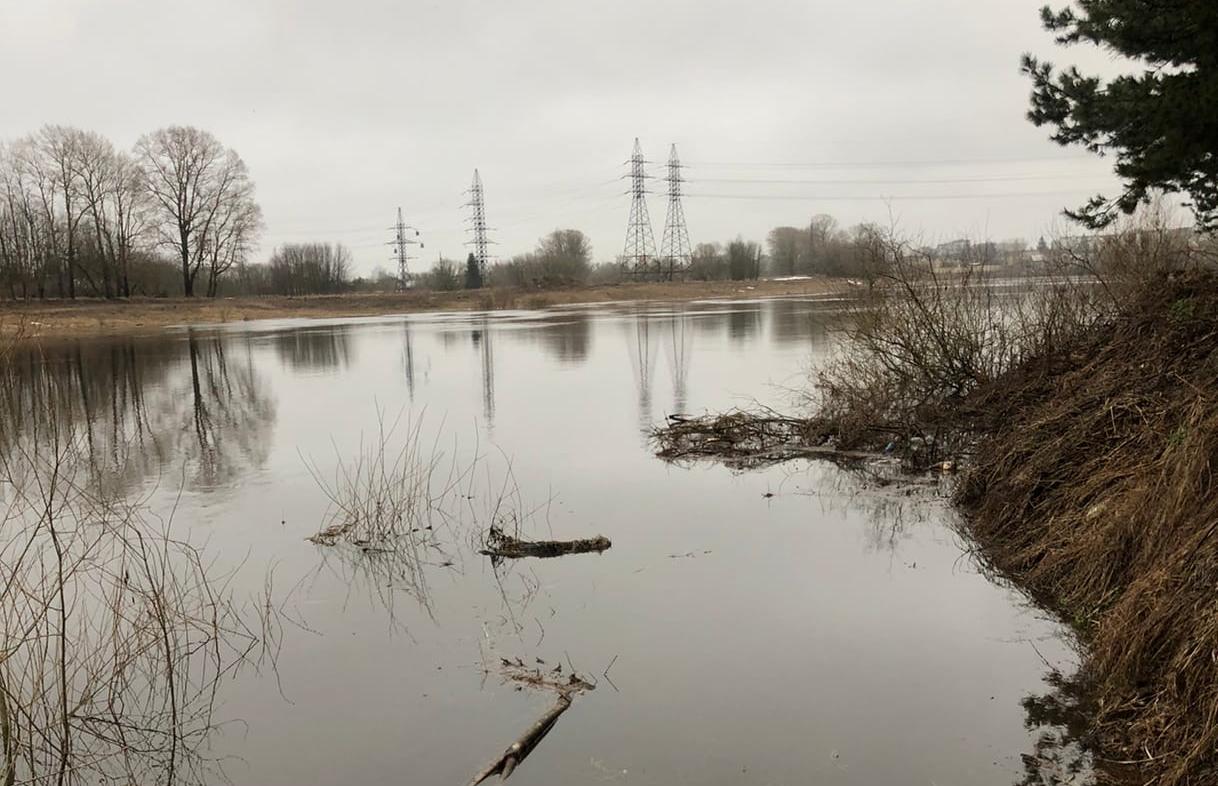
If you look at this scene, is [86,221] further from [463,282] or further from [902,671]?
[902,671]

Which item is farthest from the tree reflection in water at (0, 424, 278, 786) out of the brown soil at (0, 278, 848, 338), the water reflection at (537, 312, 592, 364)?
the brown soil at (0, 278, 848, 338)

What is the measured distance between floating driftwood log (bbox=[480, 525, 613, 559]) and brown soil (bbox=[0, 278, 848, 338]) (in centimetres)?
3784

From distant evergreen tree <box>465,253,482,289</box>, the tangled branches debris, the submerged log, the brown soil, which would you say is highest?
distant evergreen tree <box>465,253,482,289</box>

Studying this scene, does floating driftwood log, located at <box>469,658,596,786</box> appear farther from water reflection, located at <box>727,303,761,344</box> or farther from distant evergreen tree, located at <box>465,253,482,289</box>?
distant evergreen tree, located at <box>465,253,482,289</box>

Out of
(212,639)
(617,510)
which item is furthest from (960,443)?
(212,639)

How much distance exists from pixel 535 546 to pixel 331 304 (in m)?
58.4

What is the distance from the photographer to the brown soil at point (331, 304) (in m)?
46.0

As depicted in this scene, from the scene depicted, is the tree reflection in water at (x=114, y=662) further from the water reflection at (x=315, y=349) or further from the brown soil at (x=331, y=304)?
the brown soil at (x=331, y=304)

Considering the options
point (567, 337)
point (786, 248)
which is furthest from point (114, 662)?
point (786, 248)

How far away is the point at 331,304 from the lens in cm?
6238

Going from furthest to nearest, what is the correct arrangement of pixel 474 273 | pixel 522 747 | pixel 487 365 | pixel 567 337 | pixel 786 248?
pixel 786 248
pixel 474 273
pixel 567 337
pixel 487 365
pixel 522 747

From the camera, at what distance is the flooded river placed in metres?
4.73

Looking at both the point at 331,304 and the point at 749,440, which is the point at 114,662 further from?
the point at 331,304

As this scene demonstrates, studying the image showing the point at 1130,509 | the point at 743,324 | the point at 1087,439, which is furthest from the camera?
the point at 743,324
